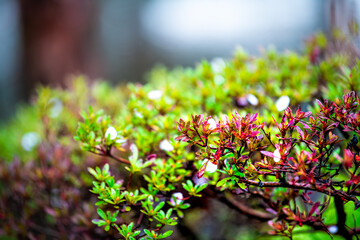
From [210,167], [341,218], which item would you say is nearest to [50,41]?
[210,167]

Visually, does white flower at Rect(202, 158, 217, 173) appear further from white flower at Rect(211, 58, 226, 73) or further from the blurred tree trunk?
the blurred tree trunk

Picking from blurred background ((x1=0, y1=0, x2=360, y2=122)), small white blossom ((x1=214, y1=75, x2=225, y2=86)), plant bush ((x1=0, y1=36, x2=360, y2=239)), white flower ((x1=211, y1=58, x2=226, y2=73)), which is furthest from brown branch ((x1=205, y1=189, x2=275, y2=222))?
blurred background ((x1=0, y1=0, x2=360, y2=122))

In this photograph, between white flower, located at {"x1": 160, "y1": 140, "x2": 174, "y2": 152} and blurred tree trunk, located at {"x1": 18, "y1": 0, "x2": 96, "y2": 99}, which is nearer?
white flower, located at {"x1": 160, "y1": 140, "x2": 174, "y2": 152}

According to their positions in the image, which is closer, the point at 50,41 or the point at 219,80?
the point at 219,80

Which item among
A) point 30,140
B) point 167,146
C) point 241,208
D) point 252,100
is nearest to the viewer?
point 167,146

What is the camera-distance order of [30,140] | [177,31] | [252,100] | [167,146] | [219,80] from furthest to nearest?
[177,31] < [30,140] < [219,80] < [252,100] < [167,146]

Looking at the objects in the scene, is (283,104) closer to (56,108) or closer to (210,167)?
(210,167)
